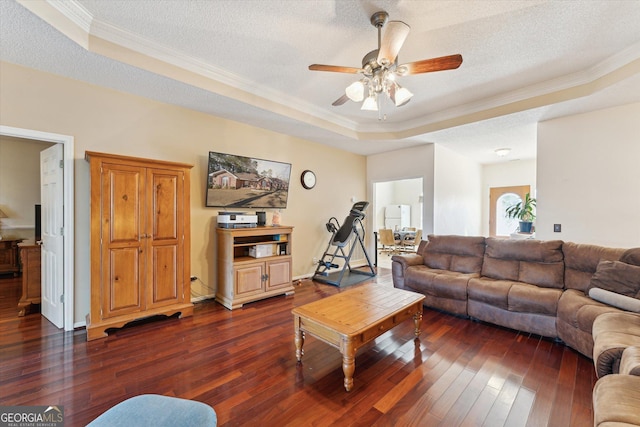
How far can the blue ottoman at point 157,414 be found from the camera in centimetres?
102

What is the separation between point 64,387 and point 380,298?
2.61 metres

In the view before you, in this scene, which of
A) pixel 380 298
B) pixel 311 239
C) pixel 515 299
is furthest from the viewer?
pixel 311 239

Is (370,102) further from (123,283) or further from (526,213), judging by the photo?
(526,213)

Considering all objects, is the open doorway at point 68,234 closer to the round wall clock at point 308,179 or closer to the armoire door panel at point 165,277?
the armoire door panel at point 165,277

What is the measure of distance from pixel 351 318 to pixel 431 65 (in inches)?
85.5

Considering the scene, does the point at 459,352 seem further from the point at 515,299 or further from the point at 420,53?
the point at 420,53

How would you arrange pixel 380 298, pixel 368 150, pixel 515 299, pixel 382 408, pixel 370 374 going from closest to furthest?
1. pixel 382 408
2. pixel 370 374
3. pixel 380 298
4. pixel 515 299
5. pixel 368 150

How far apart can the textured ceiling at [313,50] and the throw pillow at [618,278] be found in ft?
6.40

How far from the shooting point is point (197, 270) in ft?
12.1

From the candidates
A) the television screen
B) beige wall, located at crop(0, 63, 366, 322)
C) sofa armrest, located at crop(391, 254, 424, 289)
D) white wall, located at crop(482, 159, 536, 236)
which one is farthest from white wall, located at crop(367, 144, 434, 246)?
white wall, located at crop(482, 159, 536, 236)

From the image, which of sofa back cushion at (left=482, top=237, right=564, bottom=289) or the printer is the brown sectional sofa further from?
the printer

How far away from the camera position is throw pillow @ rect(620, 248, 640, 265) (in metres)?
2.40

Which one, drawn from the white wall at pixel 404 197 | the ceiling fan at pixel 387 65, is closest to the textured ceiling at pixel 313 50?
the ceiling fan at pixel 387 65

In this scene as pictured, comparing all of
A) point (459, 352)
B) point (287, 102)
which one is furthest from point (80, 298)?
point (459, 352)
